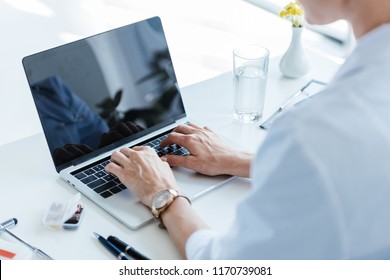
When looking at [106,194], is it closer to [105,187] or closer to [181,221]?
[105,187]

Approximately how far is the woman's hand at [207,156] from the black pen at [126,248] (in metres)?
0.28

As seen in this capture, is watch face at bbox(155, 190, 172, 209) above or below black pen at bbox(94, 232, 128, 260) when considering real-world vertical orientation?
above

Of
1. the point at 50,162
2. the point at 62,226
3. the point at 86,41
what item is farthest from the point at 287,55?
the point at 62,226

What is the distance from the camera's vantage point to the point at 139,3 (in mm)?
3238

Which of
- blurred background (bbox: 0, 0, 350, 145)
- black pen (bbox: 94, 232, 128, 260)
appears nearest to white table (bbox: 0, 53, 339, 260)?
black pen (bbox: 94, 232, 128, 260)

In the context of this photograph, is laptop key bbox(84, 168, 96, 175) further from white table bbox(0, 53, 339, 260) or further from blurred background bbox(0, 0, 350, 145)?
blurred background bbox(0, 0, 350, 145)

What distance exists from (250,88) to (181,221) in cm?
57

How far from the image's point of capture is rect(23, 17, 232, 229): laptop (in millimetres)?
1312

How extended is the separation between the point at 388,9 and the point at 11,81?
188 centimetres

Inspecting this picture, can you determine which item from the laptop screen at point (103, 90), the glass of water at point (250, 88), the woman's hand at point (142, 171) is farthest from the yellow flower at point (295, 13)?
the woman's hand at point (142, 171)

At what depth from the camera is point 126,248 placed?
3.73 ft

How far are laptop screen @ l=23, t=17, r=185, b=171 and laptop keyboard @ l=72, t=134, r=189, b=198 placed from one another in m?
0.04
